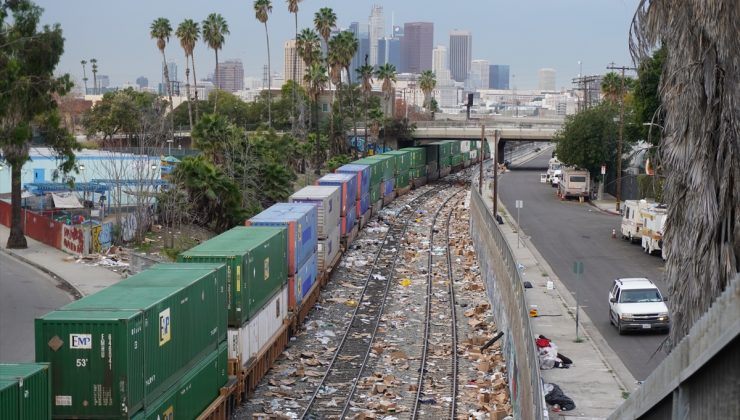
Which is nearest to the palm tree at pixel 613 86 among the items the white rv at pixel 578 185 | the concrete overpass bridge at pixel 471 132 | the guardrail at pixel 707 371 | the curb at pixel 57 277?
the concrete overpass bridge at pixel 471 132

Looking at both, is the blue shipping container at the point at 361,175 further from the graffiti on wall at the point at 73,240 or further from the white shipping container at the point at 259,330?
the white shipping container at the point at 259,330

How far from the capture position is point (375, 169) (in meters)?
60.0

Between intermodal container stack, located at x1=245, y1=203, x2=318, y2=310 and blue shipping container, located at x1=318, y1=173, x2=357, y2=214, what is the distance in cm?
1048

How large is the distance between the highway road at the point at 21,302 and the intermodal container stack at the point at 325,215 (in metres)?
9.63

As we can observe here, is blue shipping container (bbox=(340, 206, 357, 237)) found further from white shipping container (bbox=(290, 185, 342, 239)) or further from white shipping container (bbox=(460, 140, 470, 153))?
white shipping container (bbox=(460, 140, 470, 153))

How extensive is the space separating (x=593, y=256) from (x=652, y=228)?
9.63 ft

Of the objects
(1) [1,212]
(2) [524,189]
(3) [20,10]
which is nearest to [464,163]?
(2) [524,189]

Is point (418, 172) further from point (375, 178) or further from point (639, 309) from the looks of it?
point (639, 309)

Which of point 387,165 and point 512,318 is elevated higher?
point 387,165

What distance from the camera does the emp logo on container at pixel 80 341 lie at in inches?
527

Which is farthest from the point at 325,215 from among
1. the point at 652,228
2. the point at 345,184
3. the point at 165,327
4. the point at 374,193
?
the point at 374,193

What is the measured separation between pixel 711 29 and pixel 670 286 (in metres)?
2.73

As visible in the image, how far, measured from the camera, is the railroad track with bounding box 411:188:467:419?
22203 millimetres

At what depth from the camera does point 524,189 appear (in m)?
81.9
